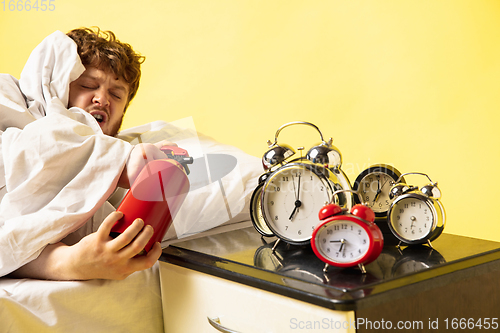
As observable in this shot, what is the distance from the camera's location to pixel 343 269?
2.08 feet

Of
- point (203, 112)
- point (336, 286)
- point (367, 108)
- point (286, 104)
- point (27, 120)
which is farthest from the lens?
point (203, 112)

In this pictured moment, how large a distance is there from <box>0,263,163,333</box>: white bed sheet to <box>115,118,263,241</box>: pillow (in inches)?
5.9

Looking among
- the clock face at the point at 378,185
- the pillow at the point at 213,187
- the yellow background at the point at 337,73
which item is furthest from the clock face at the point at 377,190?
the yellow background at the point at 337,73

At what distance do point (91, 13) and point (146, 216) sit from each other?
5.27 feet

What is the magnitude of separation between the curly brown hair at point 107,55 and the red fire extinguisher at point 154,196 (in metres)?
0.71

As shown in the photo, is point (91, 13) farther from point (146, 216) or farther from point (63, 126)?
point (146, 216)

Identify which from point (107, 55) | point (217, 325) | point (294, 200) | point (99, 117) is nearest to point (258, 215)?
point (294, 200)

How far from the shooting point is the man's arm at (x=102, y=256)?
0.77m

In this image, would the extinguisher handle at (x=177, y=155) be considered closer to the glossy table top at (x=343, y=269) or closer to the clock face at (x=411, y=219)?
the glossy table top at (x=343, y=269)

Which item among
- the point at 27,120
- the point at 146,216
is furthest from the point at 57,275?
the point at 27,120

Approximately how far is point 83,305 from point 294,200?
0.44m

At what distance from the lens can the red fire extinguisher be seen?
0.79 m

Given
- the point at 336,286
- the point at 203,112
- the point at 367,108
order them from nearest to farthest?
the point at 336,286 → the point at 367,108 → the point at 203,112

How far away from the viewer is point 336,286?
0.56 meters
